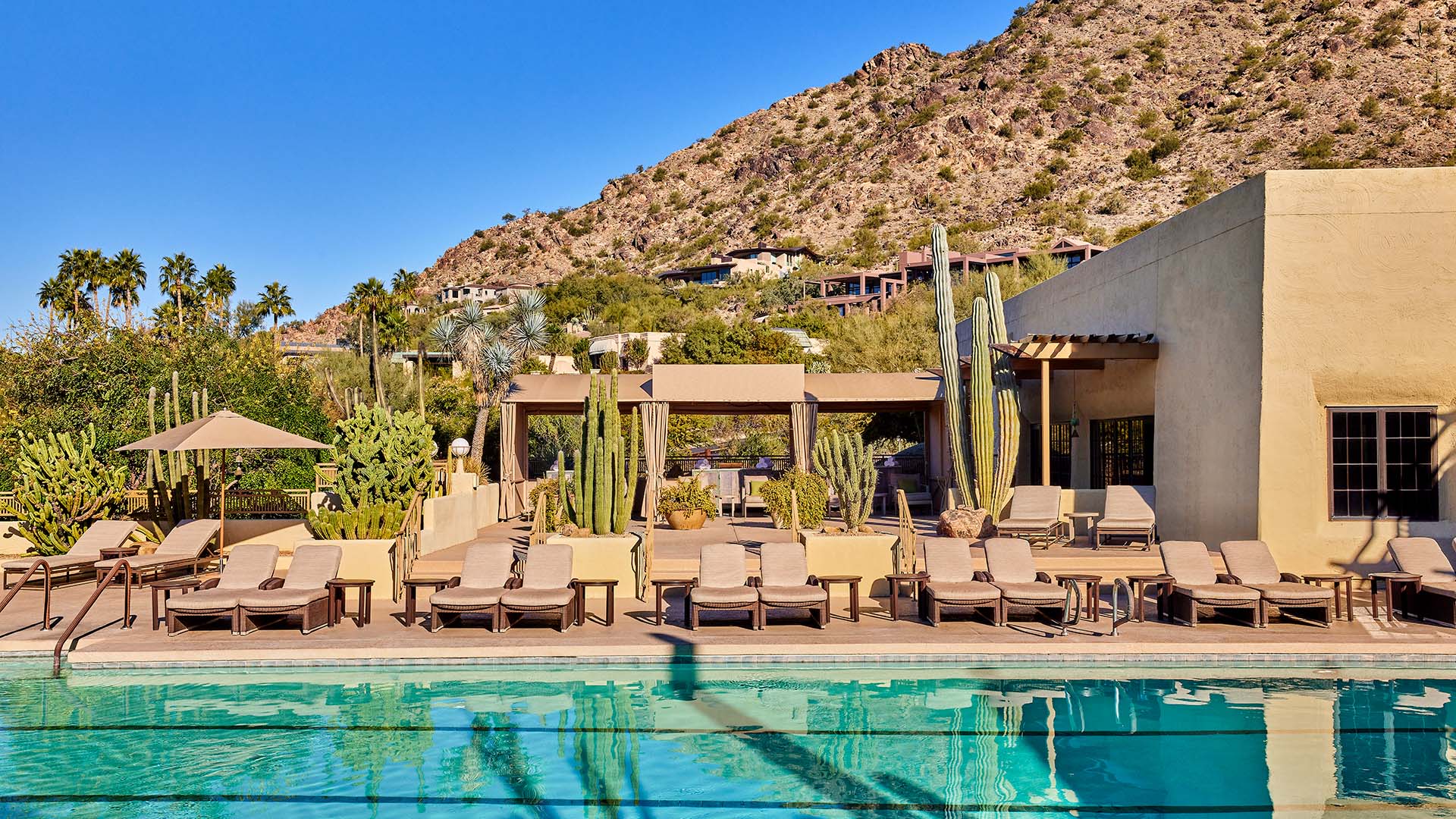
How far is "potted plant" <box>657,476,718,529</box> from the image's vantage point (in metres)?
15.2

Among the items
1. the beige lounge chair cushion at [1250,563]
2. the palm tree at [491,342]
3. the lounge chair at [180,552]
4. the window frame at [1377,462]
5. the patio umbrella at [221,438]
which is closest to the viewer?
the beige lounge chair cushion at [1250,563]

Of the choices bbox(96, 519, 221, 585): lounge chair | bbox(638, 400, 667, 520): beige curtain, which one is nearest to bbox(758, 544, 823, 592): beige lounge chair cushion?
bbox(96, 519, 221, 585): lounge chair

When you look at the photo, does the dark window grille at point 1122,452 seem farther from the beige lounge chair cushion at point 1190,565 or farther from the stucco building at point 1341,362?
the beige lounge chair cushion at point 1190,565

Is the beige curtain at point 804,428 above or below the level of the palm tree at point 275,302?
below

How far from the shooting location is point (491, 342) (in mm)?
31047

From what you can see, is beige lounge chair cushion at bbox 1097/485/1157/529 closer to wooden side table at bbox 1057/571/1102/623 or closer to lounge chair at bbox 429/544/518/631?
wooden side table at bbox 1057/571/1102/623

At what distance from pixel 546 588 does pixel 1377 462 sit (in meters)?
9.25

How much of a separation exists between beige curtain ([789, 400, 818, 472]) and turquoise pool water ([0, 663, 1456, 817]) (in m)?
8.84

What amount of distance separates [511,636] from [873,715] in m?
3.37

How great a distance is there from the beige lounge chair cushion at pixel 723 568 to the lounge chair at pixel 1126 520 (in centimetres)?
530

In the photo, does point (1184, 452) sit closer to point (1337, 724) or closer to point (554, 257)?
point (1337, 724)

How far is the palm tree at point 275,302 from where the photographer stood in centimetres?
5300

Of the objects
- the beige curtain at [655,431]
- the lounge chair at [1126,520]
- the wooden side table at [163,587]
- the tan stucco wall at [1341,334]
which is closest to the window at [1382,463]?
the tan stucco wall at [1341,334]

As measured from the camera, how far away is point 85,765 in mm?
5988
